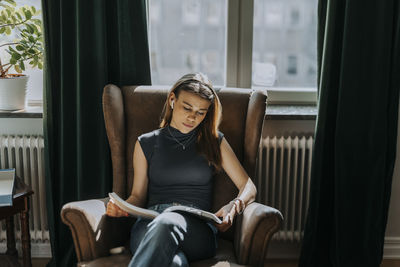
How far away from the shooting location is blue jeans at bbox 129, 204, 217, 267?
57.1 inches

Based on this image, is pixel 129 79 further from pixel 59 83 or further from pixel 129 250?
pixel 129 250

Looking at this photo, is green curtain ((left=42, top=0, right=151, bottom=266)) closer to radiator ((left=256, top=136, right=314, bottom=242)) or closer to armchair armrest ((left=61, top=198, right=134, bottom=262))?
armchair armrest ((left=61, top=198, right=134, bottom=262))

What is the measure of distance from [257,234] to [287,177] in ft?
2.53

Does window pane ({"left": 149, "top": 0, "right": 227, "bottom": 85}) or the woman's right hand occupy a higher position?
window pane ({"left": 149, "top": 0, "right": 227, "bottom": 85})

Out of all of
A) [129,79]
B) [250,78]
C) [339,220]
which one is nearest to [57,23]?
[129,79]

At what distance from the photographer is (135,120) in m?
2.02

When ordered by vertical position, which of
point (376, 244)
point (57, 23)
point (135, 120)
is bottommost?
point (376, 244)

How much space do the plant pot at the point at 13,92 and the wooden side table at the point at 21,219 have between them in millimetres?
384

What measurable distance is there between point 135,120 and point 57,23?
1.91 ft

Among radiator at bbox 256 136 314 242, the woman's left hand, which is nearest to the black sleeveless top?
the woman's left hand

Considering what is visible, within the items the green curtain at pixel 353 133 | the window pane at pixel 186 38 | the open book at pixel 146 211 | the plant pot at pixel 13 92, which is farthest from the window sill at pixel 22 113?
the green curtain at pixel 353 133

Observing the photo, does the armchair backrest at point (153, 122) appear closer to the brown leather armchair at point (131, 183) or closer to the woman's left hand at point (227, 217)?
the brown leather armchair at point (131, 183)

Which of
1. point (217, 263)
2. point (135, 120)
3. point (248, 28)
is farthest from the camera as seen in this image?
point (248, 28)

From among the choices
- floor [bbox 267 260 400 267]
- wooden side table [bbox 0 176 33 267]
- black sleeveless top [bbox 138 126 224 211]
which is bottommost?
Answer: floor [bbox 267 260 400 267]
